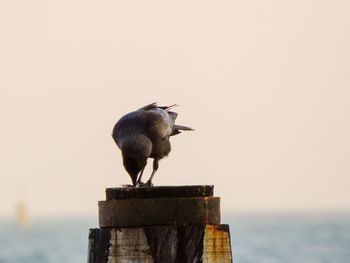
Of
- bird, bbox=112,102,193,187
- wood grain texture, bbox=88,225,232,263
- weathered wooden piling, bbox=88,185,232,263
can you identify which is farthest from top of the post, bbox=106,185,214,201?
bird, bbox=112,102,193,187

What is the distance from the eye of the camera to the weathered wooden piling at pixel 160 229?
6977 millimetres

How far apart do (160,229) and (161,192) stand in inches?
8.4

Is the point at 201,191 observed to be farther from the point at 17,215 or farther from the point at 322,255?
the point at 17,215

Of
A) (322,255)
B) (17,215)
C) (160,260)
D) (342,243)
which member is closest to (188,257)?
(160,260)

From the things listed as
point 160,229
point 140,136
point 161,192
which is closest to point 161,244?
point 160,229

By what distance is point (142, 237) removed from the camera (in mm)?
7012

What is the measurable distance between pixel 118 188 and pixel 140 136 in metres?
2.62

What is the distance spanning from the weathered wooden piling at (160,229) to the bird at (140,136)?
2165 millimetres

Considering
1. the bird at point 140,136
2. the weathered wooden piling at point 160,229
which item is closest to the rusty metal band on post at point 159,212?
the weathered wooden piling at point 160,229

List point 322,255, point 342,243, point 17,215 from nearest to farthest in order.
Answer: point 322,255 < point 342,243 < point 17,215

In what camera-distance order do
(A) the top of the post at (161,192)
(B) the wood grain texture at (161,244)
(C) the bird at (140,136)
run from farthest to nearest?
(C) the bird at (140,136) < (A) the top of the post at (161,192) < (B) the wood grain texture at (161,244)

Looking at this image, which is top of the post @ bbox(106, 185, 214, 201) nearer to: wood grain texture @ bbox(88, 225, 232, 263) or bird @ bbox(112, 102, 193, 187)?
wood grain texture @ bbox(88, 225, 232, 263)

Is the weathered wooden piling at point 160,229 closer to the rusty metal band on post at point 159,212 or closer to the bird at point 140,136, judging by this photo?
the rusty metal band on post at point 159,212

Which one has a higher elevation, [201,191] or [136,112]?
[136,112]
